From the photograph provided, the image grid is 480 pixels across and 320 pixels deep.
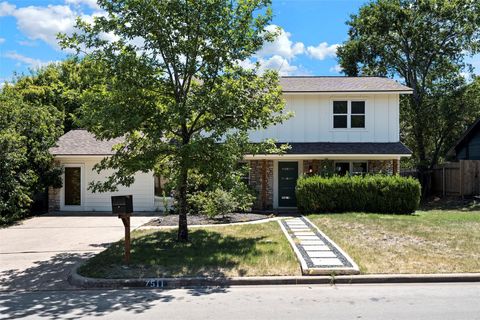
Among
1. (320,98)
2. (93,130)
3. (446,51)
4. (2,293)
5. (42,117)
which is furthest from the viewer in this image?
(446,51)

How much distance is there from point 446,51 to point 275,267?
26235 millimetres

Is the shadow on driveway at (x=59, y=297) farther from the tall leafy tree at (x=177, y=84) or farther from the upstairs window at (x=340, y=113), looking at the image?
the upstairs window at (x=340, y=113)

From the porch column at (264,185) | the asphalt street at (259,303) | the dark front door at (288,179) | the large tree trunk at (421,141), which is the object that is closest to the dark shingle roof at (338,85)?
the dark front door at (288,179)

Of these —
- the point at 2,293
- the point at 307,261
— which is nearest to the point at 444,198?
the point at 307,261

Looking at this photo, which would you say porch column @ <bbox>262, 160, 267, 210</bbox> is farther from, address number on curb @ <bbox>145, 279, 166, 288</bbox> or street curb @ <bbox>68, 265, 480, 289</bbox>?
address number on curb @ <bbox>145, 279, 166, 288</bbox>

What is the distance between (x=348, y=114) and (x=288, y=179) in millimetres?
3996

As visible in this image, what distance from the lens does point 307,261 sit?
951 centimetres

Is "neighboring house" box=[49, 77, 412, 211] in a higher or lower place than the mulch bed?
higher

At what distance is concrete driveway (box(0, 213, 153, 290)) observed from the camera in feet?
29.4

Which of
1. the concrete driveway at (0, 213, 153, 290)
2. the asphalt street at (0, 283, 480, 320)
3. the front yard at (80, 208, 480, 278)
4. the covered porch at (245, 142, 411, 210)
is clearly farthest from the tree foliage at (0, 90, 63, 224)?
the asphalt street at (0, 283, 480, 320)

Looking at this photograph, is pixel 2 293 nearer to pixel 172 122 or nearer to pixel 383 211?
pixel 172 122

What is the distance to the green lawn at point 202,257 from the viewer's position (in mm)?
9000

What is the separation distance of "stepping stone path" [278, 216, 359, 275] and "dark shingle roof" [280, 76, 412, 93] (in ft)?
27.8

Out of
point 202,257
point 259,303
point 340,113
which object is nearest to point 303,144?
point 340,113
